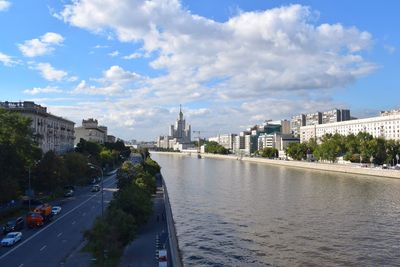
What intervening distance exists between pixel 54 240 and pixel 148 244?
723 cm

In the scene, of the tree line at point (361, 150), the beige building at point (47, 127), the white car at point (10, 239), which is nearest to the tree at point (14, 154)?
the white car at point (10, 239)

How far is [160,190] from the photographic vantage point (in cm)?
6419

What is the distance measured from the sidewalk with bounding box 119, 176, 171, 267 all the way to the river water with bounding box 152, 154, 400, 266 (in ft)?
7.06

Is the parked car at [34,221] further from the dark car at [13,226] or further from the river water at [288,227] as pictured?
the river water at [288,227]

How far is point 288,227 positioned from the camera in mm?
40750

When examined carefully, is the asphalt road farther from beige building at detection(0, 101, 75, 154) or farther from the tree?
beige building at detection(0, 101, 75, 154)

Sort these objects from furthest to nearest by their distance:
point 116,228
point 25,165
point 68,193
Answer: point 68,193 < point 25,165 < point 116,228

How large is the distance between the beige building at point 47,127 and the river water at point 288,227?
99.5 ft

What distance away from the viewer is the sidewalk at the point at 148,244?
2574 centimetres

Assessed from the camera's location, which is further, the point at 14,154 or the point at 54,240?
the point at 14,154

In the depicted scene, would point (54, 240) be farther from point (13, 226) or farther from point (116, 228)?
point (116, 228)

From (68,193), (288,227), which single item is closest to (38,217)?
(288,227)

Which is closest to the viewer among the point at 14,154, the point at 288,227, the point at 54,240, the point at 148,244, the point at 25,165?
the point at 148,244

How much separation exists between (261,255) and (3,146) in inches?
1067
